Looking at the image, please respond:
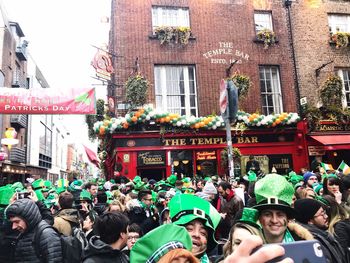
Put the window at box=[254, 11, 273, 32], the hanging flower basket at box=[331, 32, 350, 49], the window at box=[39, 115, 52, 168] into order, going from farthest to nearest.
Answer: the window at box=[39, 115, 52, 168] → the hanging flower basket at box=[331, 32, 350, 49] → the window at box=[254, 11, 273, 32]

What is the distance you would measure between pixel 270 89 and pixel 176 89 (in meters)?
4.84

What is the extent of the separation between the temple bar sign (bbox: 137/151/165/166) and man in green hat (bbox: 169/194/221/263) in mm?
11056

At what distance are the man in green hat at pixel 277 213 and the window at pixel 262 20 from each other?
1557 cm

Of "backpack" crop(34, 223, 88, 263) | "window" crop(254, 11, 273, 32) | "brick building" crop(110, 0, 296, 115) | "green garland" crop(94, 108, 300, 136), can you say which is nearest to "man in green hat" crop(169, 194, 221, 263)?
"backpack" crop(34, 223, 88, 263)

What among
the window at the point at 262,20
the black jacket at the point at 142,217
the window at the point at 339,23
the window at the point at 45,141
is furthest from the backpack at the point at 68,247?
the window at the point at 45,141

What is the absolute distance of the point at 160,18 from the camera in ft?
52.2

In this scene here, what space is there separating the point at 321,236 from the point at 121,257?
1830mm

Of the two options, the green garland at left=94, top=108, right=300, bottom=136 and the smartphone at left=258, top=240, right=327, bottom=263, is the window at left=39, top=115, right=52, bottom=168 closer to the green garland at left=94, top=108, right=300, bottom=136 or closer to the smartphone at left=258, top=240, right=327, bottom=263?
the green garland at left=94, top=108, right=300, bottom=136

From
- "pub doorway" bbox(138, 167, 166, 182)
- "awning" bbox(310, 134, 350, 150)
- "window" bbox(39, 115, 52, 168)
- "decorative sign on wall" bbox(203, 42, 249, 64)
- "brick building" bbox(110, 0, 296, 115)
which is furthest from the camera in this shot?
"window" bbox(39, 115, 52, 168)

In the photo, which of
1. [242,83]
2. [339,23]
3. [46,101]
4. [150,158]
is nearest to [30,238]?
[46,101]

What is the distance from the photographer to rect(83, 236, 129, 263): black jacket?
294 centimetres

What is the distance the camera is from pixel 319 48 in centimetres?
1728

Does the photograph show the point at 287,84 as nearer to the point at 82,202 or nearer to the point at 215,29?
the point at 215,29

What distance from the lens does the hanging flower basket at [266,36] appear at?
1666cm
